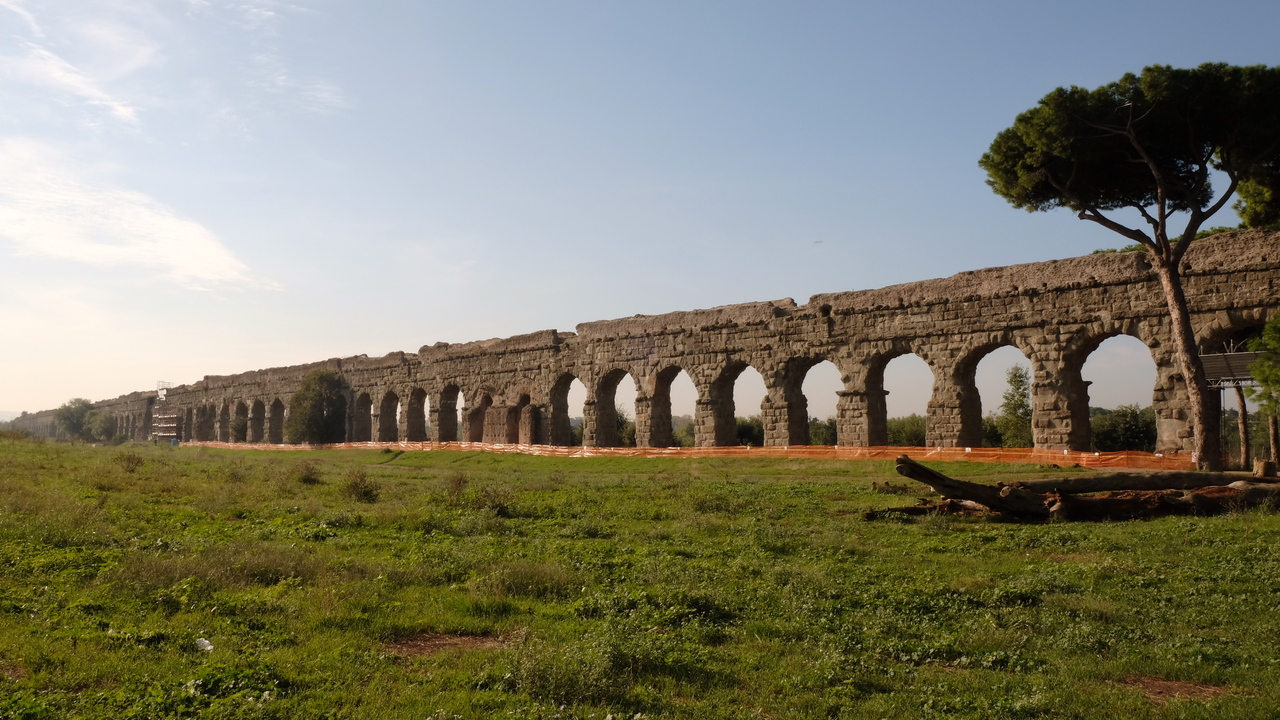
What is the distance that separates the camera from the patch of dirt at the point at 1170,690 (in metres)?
4.47

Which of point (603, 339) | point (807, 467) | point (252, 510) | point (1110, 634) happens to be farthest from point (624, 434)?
point (1110, 634)

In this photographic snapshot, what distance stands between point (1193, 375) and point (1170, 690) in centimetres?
1217

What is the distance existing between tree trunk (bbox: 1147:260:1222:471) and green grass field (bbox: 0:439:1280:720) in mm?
5844

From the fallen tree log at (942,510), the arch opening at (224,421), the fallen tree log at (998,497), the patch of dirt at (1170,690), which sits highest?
the arch opening at (224,421)

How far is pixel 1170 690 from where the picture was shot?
15.3 ft

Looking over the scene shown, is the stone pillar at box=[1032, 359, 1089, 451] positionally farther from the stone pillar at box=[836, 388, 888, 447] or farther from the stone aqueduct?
the stone pillar at box=[836, 388, 888, 447]

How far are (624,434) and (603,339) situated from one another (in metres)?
8.52

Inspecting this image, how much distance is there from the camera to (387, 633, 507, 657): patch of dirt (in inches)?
215

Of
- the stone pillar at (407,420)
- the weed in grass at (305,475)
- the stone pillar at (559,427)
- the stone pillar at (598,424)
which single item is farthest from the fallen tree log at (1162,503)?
the stone pillar at (407,420)

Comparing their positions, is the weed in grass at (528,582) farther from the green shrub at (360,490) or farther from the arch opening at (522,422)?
the arch opening at (522,422)

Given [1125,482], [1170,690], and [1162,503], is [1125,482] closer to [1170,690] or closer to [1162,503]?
[1162,503]

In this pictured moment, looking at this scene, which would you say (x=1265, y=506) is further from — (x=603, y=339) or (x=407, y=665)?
(x=603, y=339)

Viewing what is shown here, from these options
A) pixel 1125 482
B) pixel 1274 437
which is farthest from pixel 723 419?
pixel 1125 482

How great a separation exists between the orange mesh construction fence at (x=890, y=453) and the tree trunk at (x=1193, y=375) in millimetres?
478
